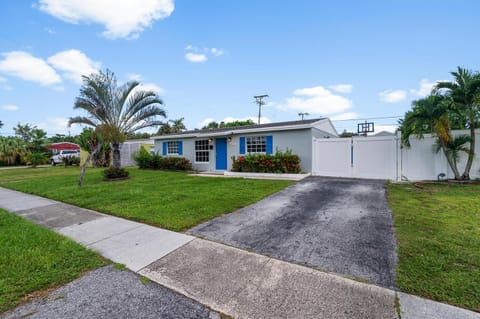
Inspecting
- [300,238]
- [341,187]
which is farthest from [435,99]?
[300,238]

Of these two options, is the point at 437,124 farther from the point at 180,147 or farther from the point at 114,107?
the point at 180,147

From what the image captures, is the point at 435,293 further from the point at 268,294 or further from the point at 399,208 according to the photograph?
the point at 399,208

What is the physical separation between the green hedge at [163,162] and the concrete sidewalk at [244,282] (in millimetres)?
10746

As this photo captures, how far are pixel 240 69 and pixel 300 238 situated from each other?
44.3 ft

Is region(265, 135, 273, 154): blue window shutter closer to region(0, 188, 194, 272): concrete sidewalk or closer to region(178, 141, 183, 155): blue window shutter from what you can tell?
region(178, 141, 183, 155): blue window shutter

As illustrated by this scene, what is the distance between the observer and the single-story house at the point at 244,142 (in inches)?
424

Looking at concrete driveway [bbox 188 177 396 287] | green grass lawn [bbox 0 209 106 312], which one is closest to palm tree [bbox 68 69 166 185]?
green grass lawn [bbox 0 209 106 312]

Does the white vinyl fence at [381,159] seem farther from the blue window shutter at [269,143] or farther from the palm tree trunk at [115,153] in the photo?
the palm tree trunk at [115,153]

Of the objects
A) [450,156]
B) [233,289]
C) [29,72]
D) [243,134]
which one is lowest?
[233,289]

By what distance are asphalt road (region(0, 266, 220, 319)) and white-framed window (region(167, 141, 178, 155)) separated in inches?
544

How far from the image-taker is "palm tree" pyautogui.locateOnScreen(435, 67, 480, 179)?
6.99m

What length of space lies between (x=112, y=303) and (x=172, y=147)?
48.1 ft

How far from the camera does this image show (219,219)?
4.37 metres

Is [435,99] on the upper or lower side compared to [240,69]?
lower
